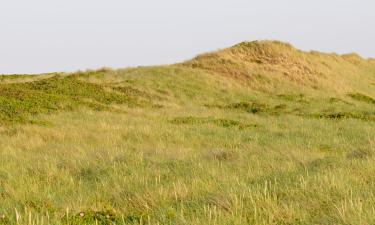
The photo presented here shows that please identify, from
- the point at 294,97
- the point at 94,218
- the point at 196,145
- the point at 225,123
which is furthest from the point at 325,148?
the point at 294,97

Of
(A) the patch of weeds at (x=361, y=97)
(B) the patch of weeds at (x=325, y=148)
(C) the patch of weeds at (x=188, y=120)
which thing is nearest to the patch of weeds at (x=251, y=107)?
(C) the patch of weeds at (x=188, y=120)

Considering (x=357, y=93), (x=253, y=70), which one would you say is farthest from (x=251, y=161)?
(x=357, y=93)

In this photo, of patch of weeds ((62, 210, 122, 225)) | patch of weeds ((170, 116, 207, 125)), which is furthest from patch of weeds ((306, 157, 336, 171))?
patch of weeds ((170, 116, 207, 125))

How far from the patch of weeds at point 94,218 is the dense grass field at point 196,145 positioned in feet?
0.04

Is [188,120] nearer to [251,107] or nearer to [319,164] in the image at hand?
[251,107]

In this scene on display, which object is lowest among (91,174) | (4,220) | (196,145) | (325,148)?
(325,148)

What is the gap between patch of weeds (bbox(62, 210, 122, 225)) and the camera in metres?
5.83

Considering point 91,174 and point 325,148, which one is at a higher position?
point 91,174

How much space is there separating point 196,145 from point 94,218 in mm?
10218

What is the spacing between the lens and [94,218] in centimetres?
609

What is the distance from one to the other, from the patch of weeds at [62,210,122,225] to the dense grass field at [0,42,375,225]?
1 centimetres

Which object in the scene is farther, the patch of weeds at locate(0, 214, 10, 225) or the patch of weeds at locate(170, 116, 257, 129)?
the patch of weeds at locate(170, 116, 257, 129)

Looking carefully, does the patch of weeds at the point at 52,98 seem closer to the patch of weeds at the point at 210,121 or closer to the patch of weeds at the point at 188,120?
the patch of weeds at the point at 188,120

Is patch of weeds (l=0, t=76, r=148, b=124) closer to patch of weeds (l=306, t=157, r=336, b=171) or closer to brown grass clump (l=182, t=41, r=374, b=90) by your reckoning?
brown grass clump (l=182, t=41, r=374, b=90)
